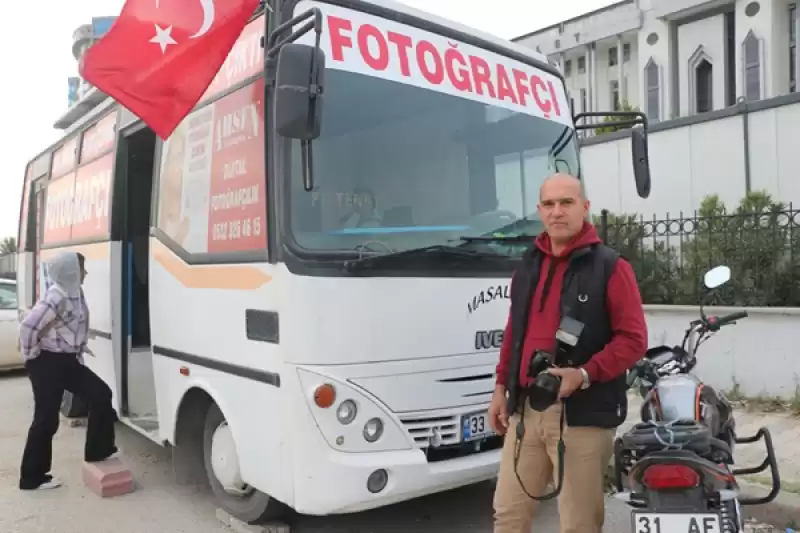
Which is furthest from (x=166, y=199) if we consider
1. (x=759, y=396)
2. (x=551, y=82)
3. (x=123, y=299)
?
(x=759, y=396)

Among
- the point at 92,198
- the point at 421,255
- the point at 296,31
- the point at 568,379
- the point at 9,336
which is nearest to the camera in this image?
the point at 568,379

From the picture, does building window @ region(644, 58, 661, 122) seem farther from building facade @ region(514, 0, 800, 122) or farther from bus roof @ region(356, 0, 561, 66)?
bus roof @ region(356, 0, 561, 66)

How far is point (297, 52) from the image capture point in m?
3.22

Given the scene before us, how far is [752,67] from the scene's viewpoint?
2555 cm

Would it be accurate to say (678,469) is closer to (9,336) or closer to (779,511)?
(779,511)

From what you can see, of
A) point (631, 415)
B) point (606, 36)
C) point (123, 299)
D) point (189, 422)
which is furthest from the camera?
point (606, 36)

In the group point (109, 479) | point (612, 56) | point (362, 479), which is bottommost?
point (109, 479)

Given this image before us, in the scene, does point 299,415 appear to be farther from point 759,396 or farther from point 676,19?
point 676,19

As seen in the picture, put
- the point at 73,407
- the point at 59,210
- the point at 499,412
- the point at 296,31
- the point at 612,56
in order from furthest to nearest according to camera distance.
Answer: the point at 612,56 < the point at 59,210 < the point at 73,407 < the point at 296,31 < the point at 499,412

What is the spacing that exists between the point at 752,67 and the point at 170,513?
26.5 m

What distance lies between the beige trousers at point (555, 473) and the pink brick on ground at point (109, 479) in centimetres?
316

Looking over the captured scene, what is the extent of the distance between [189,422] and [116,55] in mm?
2347

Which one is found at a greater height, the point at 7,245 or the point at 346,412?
the point at 7,245

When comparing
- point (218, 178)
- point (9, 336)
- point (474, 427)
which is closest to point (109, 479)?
point (218, 178)
